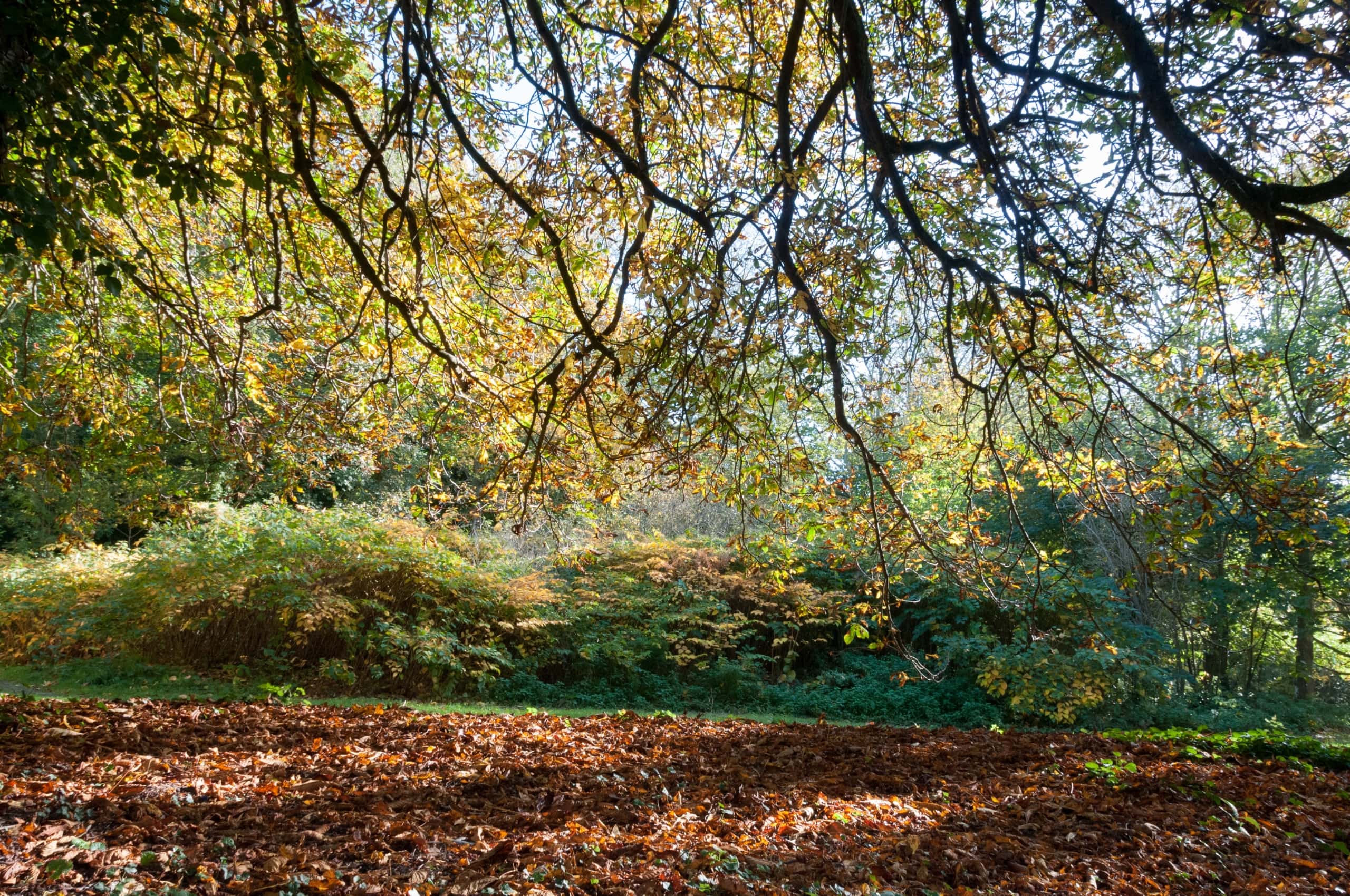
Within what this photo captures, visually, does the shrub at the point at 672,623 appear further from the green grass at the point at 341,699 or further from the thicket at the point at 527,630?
the green grass at the point at 341,699

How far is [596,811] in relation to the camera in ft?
10.9

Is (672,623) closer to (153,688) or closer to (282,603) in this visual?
(282,603)

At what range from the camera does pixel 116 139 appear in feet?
8.02

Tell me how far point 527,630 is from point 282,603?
2720mm

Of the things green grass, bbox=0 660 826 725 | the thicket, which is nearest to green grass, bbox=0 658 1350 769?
green grass, bbox=0 660 826 725

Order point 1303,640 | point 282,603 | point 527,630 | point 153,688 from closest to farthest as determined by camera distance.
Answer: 1. point 153,688
2. point 282,603
3. point 527,630
4. point 1303,640

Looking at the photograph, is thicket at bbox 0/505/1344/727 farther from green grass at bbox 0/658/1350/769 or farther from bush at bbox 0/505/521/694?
green grass at bbox 0/658/1350/769

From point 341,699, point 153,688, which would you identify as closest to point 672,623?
point 341,699

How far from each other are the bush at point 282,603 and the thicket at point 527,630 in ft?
0.08

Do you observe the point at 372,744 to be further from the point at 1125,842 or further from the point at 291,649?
the point at 291,649

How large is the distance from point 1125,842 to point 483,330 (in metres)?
4.41

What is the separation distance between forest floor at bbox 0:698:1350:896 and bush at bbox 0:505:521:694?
252 centimetres

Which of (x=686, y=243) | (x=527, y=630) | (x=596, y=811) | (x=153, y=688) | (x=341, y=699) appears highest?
(x=686, y=243)

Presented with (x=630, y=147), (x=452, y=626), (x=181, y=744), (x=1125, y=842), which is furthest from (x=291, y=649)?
(x=1125, y=842)
